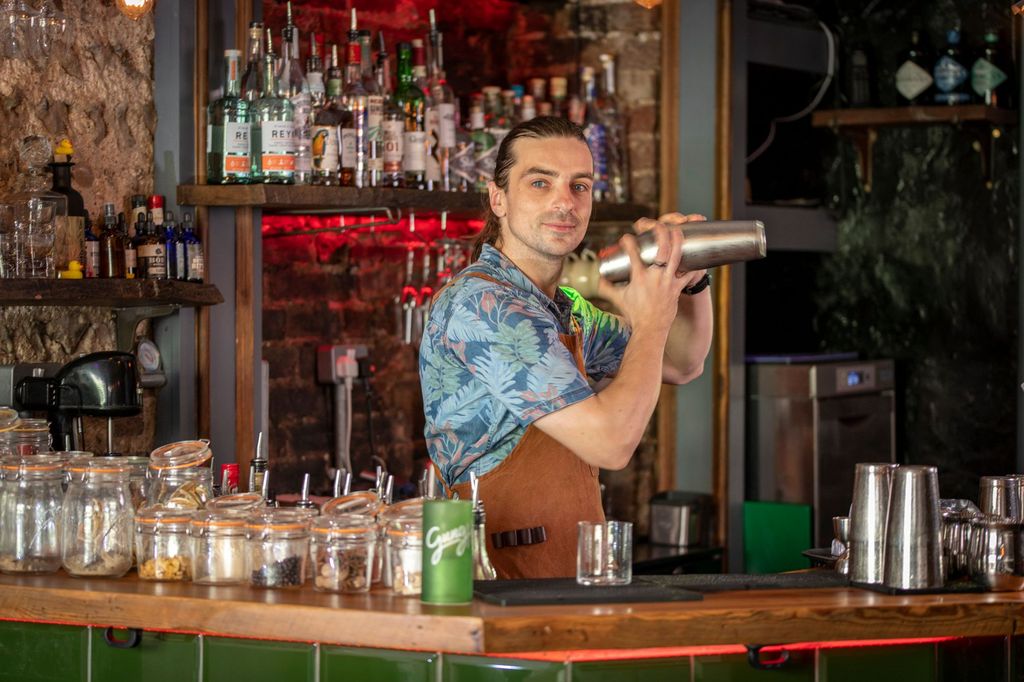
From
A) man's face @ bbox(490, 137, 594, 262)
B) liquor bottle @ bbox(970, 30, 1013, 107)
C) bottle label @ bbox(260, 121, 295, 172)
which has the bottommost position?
man's face @ bbox(490, 137, 594, 262)

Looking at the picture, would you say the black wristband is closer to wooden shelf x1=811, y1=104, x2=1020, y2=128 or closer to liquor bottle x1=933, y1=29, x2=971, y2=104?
wooden shelf x1=811, y1=104, x2=1020, y2=128

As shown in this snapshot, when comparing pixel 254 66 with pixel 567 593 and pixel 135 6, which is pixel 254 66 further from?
pixel 567 593

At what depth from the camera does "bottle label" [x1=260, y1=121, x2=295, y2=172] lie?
12.0 ft

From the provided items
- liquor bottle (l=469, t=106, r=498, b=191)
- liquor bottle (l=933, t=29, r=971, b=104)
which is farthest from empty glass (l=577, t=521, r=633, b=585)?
liquor bottle (l=933, t=29, r=971, b=104)

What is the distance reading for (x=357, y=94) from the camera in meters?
4.03

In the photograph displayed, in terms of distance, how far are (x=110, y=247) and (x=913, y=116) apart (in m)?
2.77

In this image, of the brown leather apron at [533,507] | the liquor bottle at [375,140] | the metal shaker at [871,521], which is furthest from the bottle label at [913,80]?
the metal shaker at [871,521]

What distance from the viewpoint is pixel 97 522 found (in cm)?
256

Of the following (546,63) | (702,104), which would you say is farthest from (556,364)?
(546,63)

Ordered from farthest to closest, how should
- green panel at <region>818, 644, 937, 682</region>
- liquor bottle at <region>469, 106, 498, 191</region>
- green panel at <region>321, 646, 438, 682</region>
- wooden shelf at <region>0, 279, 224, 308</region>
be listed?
1. liquor bottle at <region>469, 106, 498, 191</region>
2. wooden shelf at <region>0, 279, 224, 308</region>
3. green panel at <region>818, 644, 937, 682</region>
4. green panel at <region>321, 646, 438, 682</region>

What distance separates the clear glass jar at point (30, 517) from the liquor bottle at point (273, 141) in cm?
125

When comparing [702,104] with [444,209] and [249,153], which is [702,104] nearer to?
[444,209]

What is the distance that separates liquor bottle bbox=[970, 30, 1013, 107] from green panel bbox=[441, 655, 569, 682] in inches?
133

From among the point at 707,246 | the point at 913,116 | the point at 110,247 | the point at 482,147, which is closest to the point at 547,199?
the point at 707,246
